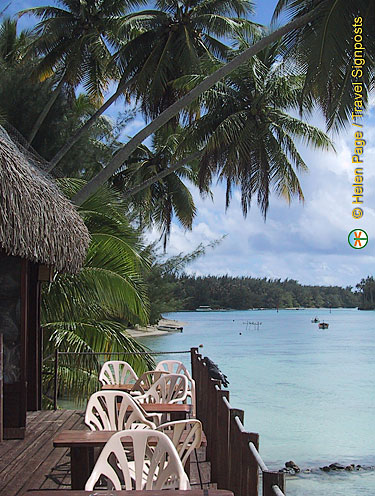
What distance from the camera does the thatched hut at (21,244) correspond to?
6348 mm

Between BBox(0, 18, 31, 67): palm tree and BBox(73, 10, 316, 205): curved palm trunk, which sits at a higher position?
BBox(0, 18, 31, 67): palm tree

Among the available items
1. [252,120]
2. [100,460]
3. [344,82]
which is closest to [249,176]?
[252,120]

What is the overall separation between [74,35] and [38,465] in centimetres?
1381

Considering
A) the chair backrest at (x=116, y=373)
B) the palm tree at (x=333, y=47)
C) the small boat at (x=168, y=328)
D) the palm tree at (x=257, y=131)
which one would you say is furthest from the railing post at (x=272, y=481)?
the small boat at (x=168, y=328)

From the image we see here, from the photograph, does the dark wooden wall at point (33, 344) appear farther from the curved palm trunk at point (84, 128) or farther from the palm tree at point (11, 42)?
the palm tree at point (11, 42)

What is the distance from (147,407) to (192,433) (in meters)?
2.11

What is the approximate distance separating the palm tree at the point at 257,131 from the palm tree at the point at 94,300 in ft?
20.2

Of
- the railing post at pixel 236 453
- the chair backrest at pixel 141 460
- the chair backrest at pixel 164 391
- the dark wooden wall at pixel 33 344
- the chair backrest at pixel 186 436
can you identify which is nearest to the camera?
the railing post at pixel 236 453

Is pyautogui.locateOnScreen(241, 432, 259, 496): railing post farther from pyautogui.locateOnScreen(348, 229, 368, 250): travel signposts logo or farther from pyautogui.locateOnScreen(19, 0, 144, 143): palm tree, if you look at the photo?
pyautogui.locateOnScreen(348, 229, 368, 250): travel signposts logo

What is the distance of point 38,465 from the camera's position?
20.2 ft

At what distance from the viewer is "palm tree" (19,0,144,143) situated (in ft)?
56.0

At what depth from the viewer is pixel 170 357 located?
4822 cm

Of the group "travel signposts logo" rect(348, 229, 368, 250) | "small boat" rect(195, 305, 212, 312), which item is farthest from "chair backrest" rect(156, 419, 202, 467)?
"small boat" rect(195, 305, 212, 312)

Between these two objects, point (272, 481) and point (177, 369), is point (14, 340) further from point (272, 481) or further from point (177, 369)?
point (272, 481)
